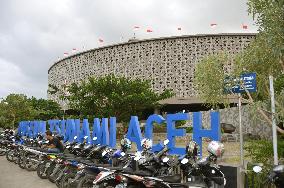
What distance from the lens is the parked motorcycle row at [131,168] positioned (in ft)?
26.2

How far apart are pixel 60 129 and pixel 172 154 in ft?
37.4

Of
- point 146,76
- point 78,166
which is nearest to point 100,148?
point 78,166

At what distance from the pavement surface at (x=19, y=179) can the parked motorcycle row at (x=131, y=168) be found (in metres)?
0.32

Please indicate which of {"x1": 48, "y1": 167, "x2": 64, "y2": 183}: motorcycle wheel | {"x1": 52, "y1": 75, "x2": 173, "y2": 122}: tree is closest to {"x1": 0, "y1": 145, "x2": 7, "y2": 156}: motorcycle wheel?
{"x1": 48, "y1": 167, "x2": 64, "y2": 183}: motorcycle wheel

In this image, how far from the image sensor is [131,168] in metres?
9.62

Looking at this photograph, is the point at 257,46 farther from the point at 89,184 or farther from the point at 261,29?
the point at 89,184

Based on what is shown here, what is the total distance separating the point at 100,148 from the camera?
11.9 m

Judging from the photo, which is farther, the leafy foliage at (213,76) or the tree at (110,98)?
the tree at (110,98)

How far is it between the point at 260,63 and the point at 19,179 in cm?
928

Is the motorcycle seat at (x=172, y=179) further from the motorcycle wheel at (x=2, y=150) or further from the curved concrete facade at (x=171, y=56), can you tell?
the curved concrete facade at (x=171, y=56)

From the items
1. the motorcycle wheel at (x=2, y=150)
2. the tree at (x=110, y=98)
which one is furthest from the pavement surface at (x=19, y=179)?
the tree at (x=110, y=98)

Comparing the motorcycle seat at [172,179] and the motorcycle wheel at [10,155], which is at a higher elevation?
the motorcycle seat at [172,179]

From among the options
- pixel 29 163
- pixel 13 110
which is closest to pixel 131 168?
pixel 29 163

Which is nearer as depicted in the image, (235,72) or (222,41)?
(235,72)
